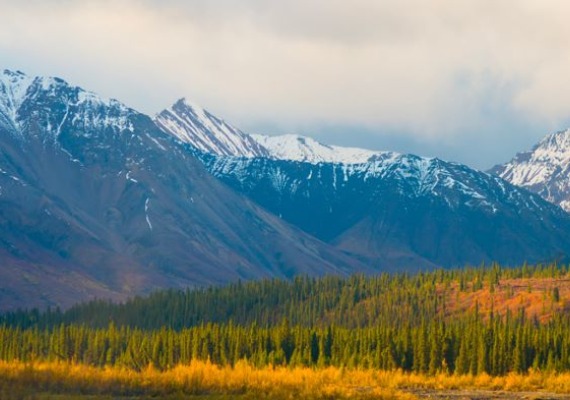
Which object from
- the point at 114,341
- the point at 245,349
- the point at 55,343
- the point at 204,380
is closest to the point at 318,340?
the point at 245,349

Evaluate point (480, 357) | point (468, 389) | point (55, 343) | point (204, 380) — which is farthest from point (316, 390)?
point (55, 343)

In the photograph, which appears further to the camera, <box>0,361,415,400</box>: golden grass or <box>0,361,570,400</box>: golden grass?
<box>0,361,415,400</box>: golden grass

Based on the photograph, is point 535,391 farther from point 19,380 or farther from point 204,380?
point 19,380

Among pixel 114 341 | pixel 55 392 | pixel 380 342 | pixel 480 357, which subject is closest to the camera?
pixel 55 392

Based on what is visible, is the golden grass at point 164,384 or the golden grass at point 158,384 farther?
the golden grass at point 158,384

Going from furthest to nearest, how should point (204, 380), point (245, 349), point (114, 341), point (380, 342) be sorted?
point (114, 341)
point (245, 349)
point (380, 342)
point (204, 380)

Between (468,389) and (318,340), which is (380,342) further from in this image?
(468,389)

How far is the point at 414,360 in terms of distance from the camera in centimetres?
15350

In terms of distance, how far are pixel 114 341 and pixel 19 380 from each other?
392 ft

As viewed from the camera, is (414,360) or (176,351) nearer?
(414,360)

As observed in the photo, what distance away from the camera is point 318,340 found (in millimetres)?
174625

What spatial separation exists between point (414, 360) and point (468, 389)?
53688mm

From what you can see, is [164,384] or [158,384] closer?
[158,384]

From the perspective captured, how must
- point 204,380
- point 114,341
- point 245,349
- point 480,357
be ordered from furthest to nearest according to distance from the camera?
point 114,341
point 245,349
point 480,357
point 204,380
